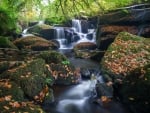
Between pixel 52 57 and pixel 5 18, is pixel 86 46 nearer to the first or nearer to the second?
pixel 5 18

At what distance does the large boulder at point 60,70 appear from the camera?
9578mm

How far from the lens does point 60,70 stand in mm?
9734

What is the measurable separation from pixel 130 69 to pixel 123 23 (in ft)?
28.4

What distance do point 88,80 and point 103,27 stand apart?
28.1 feet

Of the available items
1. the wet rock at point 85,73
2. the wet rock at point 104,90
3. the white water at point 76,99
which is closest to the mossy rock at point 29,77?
the white water at point 76,99

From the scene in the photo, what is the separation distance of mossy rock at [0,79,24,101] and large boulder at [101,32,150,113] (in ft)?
9.36

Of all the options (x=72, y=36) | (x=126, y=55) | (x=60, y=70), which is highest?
(x=126, y=55)

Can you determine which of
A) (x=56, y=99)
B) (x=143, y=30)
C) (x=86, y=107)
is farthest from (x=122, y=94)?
(x=143, y=30)

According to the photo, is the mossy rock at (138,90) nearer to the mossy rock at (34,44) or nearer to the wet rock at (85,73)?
the wet rock at (85,73)

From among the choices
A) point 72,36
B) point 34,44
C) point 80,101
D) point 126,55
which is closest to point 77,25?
point 72,36

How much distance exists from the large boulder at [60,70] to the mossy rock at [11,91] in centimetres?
265

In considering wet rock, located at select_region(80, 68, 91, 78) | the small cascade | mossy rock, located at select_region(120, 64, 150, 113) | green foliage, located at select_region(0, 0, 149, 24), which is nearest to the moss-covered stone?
green foliage, located at select_region(0, 0, 149, 24)

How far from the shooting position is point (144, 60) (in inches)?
408

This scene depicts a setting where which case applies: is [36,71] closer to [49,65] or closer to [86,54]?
[49,65]
